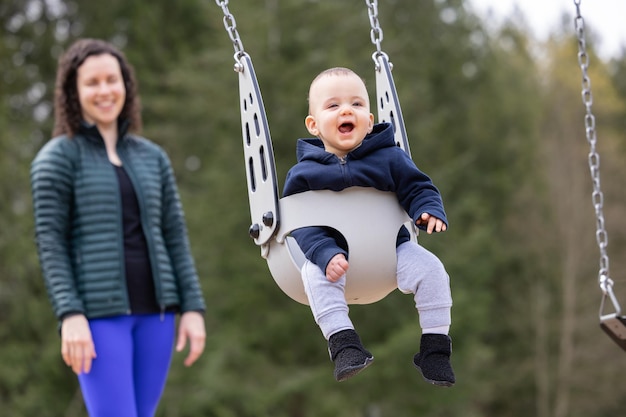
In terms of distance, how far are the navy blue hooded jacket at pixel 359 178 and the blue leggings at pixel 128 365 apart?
948 millimetres

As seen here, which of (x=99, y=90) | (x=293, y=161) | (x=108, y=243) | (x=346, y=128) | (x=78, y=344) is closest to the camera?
(x=346, y=128)

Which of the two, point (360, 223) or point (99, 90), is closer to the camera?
point (360, 223)

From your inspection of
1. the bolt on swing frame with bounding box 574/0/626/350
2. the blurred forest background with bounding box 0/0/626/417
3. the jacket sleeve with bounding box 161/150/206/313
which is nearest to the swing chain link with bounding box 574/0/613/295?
the bolt on swing frame with bounding box 574/0/626/350

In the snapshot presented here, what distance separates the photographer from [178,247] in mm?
4156

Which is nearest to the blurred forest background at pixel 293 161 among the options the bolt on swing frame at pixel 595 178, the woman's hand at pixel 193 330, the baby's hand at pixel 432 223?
the woman's hand at pixel 193 330

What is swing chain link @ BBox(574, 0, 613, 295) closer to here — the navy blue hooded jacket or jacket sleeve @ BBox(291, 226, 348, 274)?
the navy blue hooded jacket

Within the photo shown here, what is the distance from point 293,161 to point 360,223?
38.2 ft

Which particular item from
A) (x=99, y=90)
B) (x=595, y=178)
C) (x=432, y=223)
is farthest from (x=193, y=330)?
(x=595, y=178)

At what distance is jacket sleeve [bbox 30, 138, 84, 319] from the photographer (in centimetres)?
374

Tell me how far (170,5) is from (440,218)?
1573 cm

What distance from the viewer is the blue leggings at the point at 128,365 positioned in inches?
146

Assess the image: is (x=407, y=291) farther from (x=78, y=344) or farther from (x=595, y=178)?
(x=595, y=178)

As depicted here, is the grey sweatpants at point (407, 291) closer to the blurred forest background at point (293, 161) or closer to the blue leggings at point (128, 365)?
the blue leggings at point (128, 365)

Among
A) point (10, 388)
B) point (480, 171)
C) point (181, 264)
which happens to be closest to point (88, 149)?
point (181, 264)
